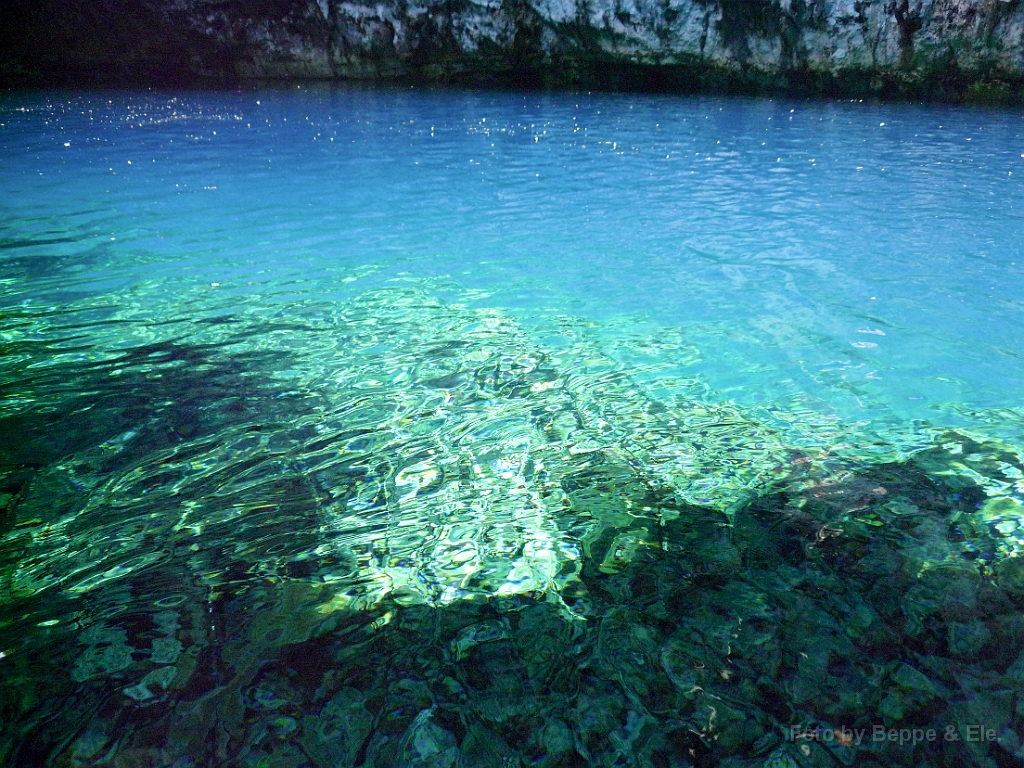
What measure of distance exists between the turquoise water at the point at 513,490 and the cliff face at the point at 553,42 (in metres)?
12.7

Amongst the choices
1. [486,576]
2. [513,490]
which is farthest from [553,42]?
[486,576]

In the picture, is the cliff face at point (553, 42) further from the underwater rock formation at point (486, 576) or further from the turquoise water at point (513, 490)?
the underwater rock formation at point (486, 576)

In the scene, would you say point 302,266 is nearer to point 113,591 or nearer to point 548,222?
point 548,222

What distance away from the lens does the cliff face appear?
17141 mm

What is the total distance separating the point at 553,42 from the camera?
66.0 ft

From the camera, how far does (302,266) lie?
6156mm

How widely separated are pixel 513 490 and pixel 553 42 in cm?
2003

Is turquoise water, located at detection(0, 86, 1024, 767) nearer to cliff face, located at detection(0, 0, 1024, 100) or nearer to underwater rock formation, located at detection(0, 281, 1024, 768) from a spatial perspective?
underwater rock formation, located at detection(0, 281, 1024, 768)

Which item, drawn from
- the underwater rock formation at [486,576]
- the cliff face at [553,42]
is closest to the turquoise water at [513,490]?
the underwater rock formation at [486,576]

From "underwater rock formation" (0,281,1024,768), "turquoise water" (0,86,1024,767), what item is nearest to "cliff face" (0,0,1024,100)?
"turquoise water" (0,86,1024,767)

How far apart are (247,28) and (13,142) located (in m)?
11.7

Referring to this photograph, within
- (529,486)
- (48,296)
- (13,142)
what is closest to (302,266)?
(48,296)

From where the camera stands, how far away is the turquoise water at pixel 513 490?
6.86 ft

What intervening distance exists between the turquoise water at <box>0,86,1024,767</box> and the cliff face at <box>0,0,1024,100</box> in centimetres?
1275
